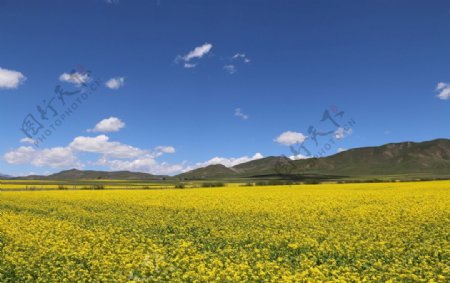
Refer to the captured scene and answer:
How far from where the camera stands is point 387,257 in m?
15.2

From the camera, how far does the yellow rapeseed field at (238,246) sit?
1252cm

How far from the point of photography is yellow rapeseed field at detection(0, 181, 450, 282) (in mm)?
12523

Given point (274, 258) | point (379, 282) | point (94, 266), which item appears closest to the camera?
point (379, 282)

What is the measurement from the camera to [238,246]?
17609 millimetres

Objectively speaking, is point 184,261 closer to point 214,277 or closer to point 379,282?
point 214,277

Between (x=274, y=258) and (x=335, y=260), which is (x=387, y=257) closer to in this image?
(x=335, y=260)

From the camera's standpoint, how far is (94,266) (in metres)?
13.6

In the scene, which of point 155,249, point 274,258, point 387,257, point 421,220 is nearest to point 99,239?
point 155,249

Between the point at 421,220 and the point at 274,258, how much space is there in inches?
439

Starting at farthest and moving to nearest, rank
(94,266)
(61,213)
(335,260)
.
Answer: (61,213) → (335,260) → (94,266)

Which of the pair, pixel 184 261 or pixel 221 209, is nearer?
pixel 184 261

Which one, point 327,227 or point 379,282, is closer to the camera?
point 379,282

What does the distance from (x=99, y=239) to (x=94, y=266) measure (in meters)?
5.41

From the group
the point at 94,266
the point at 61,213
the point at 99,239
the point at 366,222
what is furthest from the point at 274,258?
the point at 61,213
